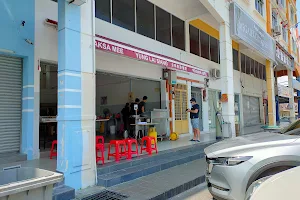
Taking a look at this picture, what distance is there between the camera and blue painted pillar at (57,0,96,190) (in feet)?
13.7

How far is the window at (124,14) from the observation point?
27.2ft

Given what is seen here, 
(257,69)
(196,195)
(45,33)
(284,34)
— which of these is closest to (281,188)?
(196,195)

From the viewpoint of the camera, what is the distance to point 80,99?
4.41 metres

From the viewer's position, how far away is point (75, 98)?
4.32 metres

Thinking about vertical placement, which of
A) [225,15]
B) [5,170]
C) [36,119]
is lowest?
[5,170]

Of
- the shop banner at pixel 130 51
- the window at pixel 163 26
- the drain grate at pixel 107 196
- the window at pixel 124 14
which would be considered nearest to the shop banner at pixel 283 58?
the window at pixel 163 26

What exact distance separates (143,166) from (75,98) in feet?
7.72

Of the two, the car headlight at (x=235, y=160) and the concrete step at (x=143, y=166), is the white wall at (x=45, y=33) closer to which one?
the concrete step at (x=143, y=166)

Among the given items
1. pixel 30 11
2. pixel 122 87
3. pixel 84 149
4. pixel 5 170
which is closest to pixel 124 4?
pixel 30 11

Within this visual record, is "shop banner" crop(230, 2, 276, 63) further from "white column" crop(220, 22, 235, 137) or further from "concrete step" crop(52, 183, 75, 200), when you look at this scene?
"concrete step" crop(52, 183, 75, 200)

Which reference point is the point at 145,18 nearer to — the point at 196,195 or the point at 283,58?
the point at 196,195

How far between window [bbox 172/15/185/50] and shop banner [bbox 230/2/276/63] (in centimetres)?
250

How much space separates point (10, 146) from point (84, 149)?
7.99 feet

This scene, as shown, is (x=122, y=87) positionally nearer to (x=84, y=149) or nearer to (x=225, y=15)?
(x=225, y=15)
